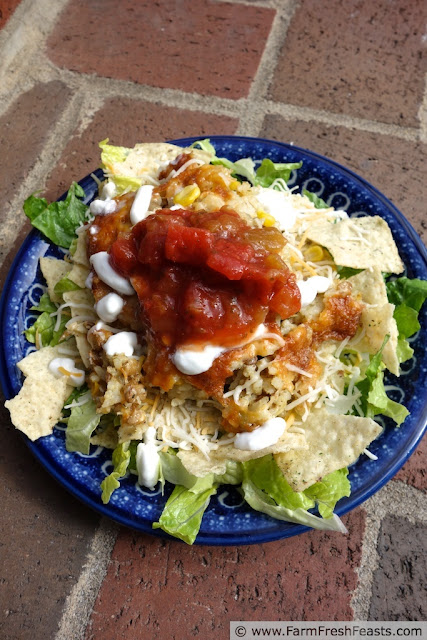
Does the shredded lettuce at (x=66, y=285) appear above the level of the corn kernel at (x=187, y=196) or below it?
below

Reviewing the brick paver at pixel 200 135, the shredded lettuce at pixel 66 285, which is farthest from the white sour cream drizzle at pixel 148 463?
the shredded lettuce at pixel 66 285

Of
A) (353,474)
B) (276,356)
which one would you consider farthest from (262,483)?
(276,356)

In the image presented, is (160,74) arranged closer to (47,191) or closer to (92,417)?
(47,191)

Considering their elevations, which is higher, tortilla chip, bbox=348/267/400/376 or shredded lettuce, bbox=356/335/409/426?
tortilla chip, bbox=348/267/400/376

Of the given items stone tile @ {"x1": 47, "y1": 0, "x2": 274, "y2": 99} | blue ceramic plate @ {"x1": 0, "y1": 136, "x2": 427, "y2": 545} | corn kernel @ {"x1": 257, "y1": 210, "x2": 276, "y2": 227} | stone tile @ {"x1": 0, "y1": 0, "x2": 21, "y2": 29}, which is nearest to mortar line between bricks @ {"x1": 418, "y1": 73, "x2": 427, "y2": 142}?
blue ceramic plate @ {"x1": 0, "y1": 136, "x2": 427, "y2": 545}

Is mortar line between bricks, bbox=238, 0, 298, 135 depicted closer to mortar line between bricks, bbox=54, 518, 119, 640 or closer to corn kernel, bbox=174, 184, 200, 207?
corn kernel, bbox=174, 184, 200, 207

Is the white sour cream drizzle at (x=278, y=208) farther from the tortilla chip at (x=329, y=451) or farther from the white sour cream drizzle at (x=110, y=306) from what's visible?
the tortilla chip at (x=329, y=451)

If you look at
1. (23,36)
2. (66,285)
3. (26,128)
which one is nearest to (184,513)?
(66,285)
